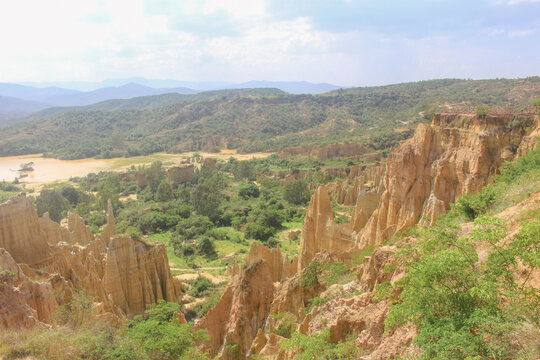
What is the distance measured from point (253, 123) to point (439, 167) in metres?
115

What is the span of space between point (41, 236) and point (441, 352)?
1801 cm

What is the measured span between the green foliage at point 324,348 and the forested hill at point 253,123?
→ 232 ft

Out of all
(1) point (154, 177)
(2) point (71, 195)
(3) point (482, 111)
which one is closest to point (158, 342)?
(3) point (482, 111)

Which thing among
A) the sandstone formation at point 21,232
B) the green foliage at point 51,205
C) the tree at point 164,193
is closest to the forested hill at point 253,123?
the tree at point 164,193

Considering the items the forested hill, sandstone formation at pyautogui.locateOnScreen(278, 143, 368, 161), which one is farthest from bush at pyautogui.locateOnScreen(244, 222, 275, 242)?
the forested hill

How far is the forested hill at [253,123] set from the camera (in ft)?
309

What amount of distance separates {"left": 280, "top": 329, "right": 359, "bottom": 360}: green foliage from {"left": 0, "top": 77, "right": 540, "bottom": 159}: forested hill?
232 ft

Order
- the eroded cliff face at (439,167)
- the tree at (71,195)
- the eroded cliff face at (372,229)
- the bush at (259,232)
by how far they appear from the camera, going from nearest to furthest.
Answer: the eroded cliff face at (372,229)
the eroded cliff face at (439,167)
the bush at (259,232)
the tree at (71,195)

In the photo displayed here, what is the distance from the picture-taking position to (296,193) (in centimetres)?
5156

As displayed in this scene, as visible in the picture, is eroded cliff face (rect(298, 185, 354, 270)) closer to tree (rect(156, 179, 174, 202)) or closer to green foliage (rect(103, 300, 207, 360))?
green foliage (rect(103, 300, 207, 360))

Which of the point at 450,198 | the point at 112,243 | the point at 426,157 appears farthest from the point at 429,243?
the point at 112,243

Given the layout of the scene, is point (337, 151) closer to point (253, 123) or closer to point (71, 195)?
point (71, 195)

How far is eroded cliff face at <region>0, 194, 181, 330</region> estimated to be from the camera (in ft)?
34.6

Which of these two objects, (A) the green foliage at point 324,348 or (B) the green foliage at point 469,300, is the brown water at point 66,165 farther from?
(B) the green foliage at point 469,300
